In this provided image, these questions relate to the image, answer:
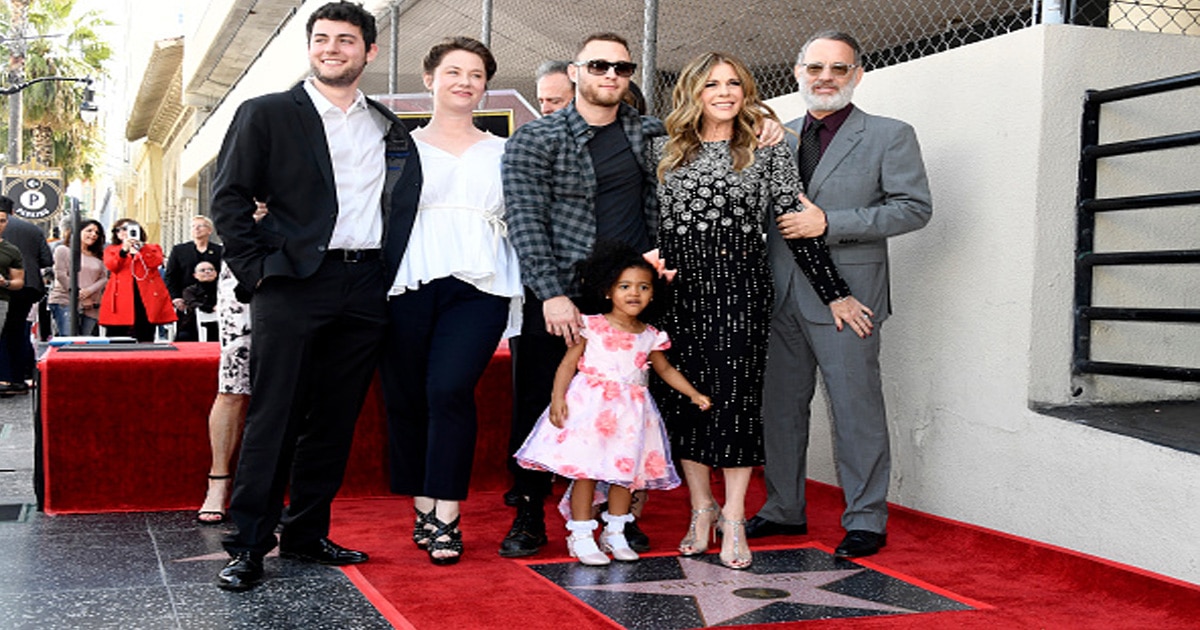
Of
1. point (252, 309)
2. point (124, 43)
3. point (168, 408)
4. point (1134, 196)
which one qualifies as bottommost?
point (168, 408)

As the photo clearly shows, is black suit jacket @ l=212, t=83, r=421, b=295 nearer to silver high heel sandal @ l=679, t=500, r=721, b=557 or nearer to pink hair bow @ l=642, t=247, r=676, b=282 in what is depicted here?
pink hair bow @ l=642, t=247, r=676, b=282

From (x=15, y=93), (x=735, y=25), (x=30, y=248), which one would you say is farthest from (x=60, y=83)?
(x=735, y=25)

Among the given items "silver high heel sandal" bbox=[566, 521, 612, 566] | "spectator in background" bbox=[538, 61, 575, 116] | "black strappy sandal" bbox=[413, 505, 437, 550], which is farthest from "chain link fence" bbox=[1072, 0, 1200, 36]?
"black strappy sandal" bbox=[413, 505, 437, 550]

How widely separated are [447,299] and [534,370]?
462 mm

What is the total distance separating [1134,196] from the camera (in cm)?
441

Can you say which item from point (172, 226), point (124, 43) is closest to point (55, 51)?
point (172, 226)

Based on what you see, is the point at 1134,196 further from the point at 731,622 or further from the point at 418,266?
the point at 418,266

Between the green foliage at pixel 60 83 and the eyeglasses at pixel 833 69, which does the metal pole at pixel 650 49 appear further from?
the green foliage at pixel 60 83

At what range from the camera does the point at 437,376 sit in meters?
4.31

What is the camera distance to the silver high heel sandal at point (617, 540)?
435cm

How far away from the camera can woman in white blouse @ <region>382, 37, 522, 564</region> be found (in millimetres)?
4301

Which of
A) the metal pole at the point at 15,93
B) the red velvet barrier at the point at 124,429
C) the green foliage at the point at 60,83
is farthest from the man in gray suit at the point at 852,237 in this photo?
the green foliage at the point at 60,83

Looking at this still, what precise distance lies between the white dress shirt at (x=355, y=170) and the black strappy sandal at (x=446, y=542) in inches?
38.4

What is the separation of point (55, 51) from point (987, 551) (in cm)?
3760
